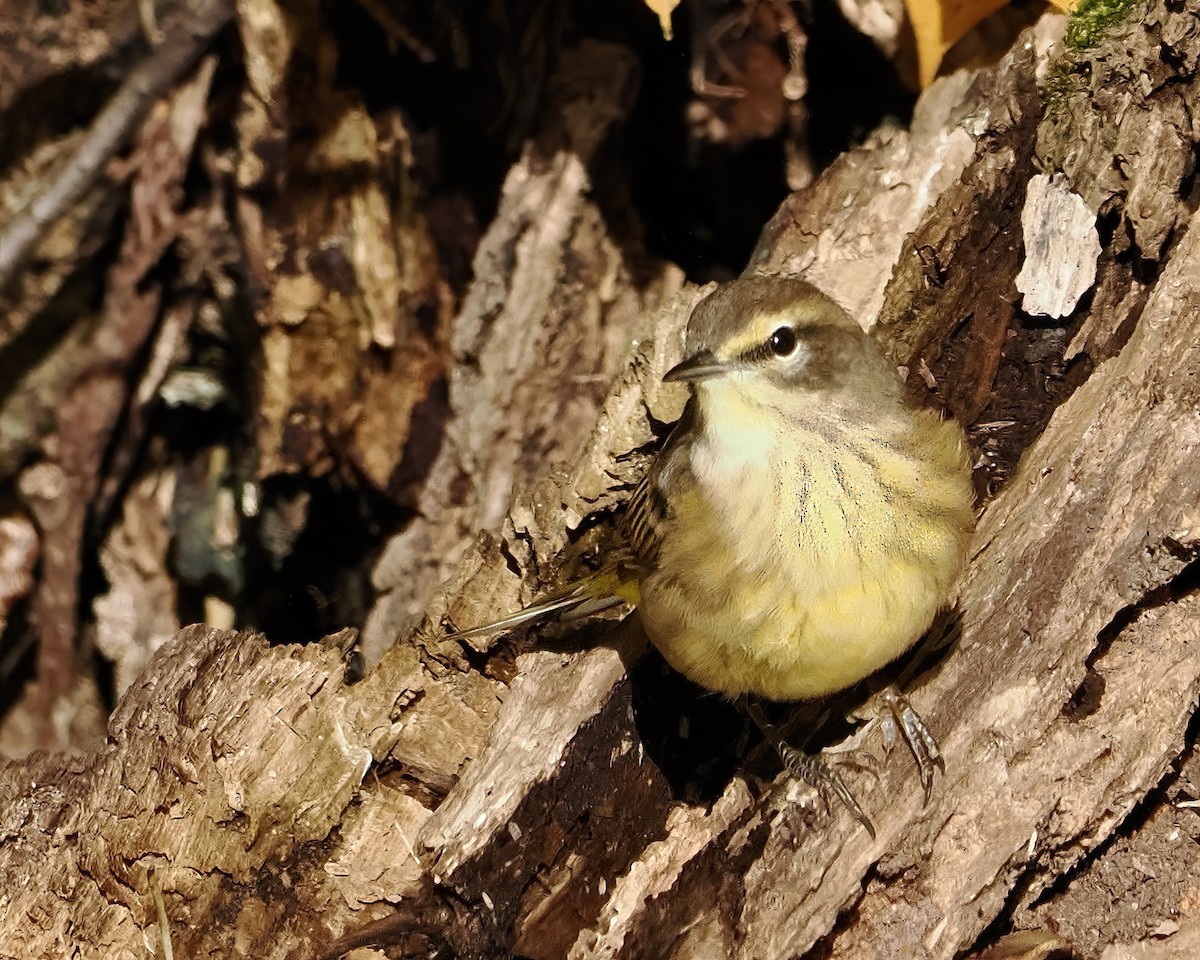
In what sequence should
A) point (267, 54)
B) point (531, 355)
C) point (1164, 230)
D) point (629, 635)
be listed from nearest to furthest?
point (1164, 230) < point (629, 635) < point (267, 54) < point (531, 355)

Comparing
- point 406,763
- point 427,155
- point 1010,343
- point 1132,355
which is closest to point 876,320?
point 1010,343

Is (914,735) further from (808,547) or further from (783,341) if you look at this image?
(783,341)

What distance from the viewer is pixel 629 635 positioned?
3748mm

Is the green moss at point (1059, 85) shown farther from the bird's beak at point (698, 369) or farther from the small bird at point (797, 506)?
the bird's beak at point (698, 369)

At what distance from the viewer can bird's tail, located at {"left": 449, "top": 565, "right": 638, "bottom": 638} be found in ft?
11.9

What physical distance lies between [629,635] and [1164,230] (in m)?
1.84

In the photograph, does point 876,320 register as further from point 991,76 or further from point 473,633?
point 473,633

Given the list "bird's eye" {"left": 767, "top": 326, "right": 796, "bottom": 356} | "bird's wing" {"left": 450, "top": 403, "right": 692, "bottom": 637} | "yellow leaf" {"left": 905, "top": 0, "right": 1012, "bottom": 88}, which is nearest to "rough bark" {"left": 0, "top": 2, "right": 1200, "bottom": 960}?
"bird's wing" {"left": 450, "top": 403, "right": 692, "bottom": 637}

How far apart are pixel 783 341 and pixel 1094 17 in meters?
1.39

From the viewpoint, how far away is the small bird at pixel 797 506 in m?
3.02

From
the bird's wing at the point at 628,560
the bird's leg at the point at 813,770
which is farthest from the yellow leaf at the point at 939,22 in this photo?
the bird's leg at the point at 813,770

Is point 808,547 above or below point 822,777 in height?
above

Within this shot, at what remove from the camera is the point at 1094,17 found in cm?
357

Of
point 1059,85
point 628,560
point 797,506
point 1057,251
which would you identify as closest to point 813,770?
point 628,560
